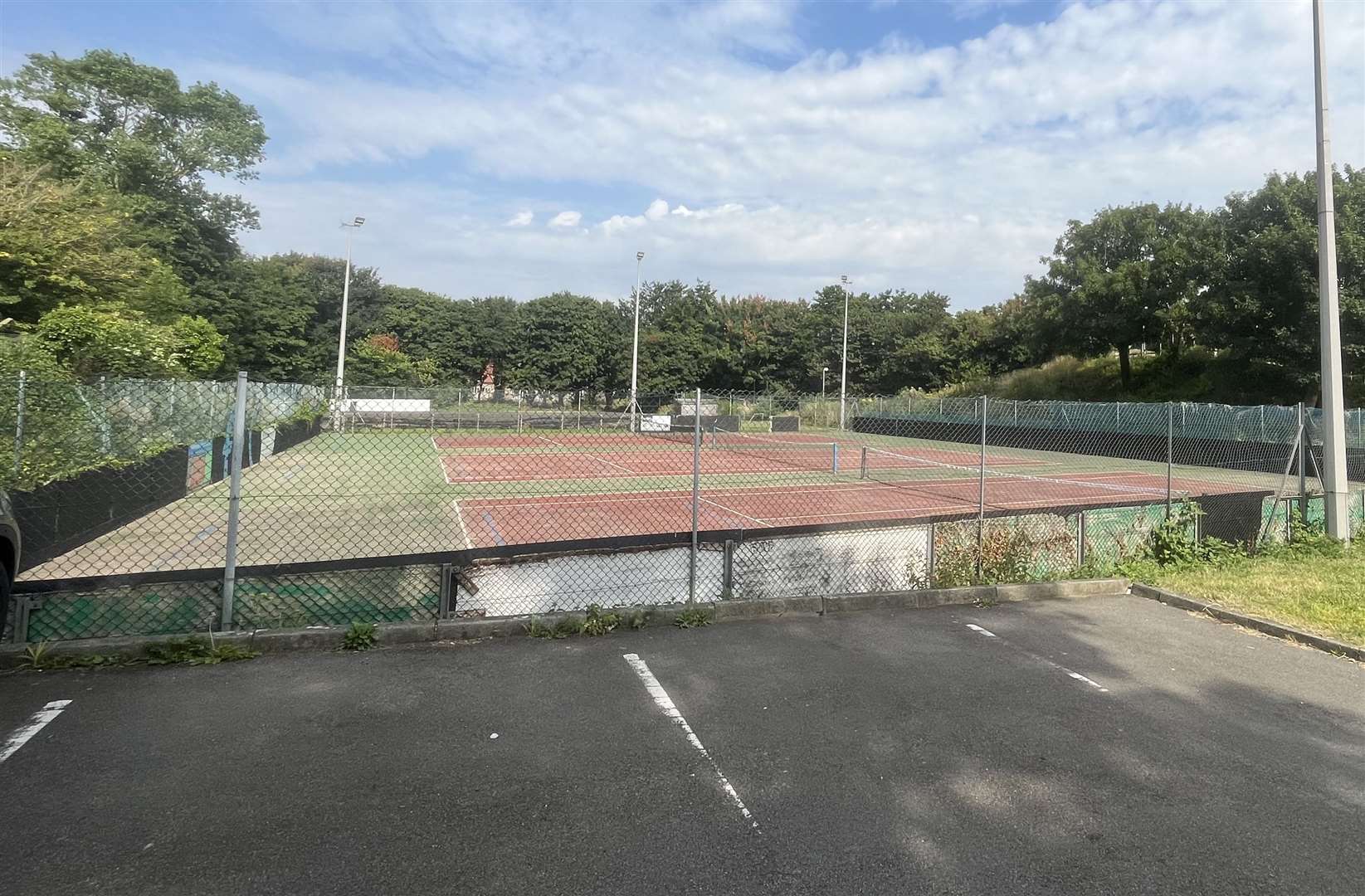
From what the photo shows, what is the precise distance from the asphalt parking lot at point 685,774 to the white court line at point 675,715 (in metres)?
0.02

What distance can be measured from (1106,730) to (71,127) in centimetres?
4969

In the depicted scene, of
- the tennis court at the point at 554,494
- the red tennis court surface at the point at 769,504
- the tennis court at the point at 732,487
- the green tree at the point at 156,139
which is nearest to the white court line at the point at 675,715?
the tennis court at the point at 554,494

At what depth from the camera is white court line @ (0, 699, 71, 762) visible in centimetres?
366

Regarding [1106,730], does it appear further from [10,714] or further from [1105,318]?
[1105,318]

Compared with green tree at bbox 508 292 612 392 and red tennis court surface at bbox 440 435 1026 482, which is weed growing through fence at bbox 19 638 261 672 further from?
green tree at bbox 508 292 612 392

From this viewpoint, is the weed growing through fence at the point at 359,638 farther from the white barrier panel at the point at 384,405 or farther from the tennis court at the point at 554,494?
the white barrier panel at the point at 384,405

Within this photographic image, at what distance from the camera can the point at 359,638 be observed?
17.4ft

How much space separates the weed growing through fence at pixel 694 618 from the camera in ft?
20.2

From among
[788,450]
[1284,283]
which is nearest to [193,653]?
[788,450]

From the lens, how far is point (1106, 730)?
4.35 meters

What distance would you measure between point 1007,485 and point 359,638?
19.7 m

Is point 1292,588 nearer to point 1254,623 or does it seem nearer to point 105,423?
point 1254,623

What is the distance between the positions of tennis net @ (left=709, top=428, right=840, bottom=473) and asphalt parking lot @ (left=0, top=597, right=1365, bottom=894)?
1408 cm

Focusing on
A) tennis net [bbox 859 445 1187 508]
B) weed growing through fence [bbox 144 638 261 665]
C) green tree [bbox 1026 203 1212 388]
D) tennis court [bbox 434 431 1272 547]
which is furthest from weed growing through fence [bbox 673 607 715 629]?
green tree [bbox 1026 203 1212 388]
